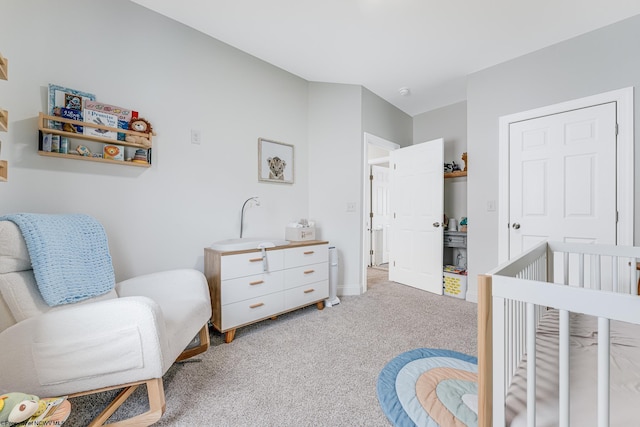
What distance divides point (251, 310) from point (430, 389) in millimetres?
1361

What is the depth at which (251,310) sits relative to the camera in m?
2.08

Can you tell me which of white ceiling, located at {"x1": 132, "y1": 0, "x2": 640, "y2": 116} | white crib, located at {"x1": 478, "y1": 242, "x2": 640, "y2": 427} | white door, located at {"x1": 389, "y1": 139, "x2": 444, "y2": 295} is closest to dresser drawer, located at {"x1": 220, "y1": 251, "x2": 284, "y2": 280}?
white crib, located at {"x1": 478, "y1": 242, "x2": 640, "y2": 427}

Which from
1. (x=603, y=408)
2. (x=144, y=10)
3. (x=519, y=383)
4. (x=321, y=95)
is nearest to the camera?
(x=603, y=408)

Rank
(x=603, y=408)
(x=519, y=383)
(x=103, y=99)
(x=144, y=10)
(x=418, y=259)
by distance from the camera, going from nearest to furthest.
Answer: (x=603, y=408) → (x=519, y=383) → (x=103, y=99) → (x=144, y=10) → (x=418, y=259)

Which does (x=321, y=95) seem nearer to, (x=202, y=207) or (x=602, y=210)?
(x=202, y=207)

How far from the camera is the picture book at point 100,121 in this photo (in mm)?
1678

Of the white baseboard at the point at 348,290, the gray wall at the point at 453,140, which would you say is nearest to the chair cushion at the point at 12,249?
the white baseboard at the point at 348,290

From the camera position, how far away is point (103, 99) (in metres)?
1.78

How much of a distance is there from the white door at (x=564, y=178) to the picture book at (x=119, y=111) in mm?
3383

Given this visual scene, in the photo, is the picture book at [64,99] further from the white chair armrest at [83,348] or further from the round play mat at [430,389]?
the round play mat at [430,389]

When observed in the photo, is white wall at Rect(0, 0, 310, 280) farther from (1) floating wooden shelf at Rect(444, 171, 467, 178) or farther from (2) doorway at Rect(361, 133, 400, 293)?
(2) doorway at Rect(361, 133, 400, 293)

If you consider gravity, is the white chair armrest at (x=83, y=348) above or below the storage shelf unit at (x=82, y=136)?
below

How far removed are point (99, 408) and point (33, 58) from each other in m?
2.03

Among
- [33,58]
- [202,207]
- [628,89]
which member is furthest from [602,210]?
[33,58]
